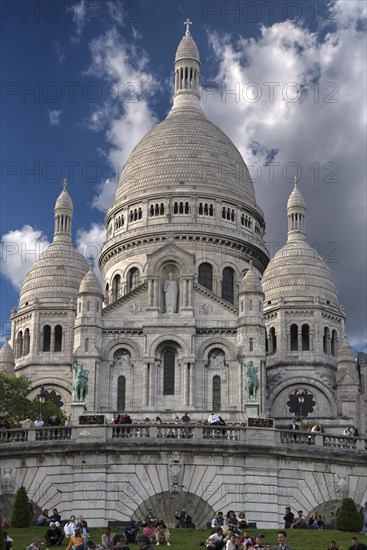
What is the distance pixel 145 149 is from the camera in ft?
406

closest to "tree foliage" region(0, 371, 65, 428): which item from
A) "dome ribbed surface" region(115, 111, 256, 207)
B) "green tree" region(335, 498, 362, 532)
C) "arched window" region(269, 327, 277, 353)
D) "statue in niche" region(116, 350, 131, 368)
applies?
"statue in niche" region(116, 350, 131, 368)

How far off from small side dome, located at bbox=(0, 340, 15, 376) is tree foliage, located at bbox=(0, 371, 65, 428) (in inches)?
566

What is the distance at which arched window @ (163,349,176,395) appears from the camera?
97312mm

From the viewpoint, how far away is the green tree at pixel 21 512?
151 feet

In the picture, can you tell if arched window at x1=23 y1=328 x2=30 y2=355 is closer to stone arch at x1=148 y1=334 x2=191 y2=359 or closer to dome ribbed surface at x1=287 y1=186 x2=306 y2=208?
stone arch at x1=148 y1=334 x2=191 y2=359

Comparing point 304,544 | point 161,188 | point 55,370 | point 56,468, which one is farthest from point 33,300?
point 304,544

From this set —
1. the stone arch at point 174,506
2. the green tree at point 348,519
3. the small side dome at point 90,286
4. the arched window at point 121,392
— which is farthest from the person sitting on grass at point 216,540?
the small side dome at point 90,286

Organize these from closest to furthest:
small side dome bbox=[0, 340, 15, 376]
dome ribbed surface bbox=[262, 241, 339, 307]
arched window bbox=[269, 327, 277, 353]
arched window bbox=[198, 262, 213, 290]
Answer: small side dome bbox=[0, 340, 15, 376], arched window bbox=[269, 327, 277, 353], dome ribbed surface bbox=[262, 241, 339, 307], arched window bbox=[198, 262, 213, 290]

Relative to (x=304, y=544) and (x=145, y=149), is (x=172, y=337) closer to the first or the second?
(x=145, y=149)

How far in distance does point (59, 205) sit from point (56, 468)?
240ft

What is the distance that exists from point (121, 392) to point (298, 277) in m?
21.4

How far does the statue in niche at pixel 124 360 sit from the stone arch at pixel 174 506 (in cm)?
4891

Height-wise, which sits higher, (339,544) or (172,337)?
(172,337)

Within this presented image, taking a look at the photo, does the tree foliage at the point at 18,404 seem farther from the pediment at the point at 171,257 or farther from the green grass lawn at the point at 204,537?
the green grass lawn at the point at 204,537
